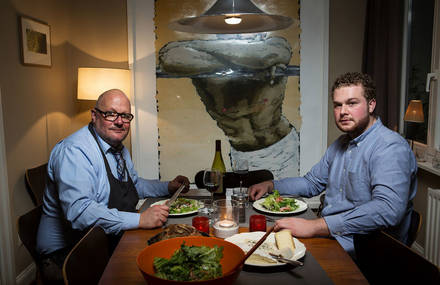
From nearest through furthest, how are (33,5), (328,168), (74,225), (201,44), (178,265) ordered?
(178,265) → (74,225) → (328,168) → (33,5) → (201,44)

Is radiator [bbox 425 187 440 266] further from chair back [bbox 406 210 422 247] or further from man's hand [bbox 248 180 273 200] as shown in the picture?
man's hand [bbox 248 180 273 200]

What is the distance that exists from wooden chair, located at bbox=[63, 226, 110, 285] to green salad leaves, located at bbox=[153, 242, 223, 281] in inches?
11.0

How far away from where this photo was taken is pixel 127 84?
11.1ft

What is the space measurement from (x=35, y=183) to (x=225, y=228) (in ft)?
6.25

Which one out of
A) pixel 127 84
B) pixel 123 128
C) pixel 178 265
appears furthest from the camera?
pixel 127 84

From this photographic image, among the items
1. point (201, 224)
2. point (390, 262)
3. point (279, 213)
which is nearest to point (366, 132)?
point (279, 213)

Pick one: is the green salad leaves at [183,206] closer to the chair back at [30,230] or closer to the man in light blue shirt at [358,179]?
the man in light blue shirt at [358,179]

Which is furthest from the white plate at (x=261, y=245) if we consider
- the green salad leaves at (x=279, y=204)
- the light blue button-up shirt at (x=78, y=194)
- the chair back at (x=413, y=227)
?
the chair back at (x=413, y=227)

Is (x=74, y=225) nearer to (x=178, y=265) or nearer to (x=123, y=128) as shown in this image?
(x=123, y=128)

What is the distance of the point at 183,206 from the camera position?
1.90 meters

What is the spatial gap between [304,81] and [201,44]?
1090 millimetres

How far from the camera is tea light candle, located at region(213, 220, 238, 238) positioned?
1.53 m

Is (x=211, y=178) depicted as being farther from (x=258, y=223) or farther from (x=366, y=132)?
(x=366, y=132)

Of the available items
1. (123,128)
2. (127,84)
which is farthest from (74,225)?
Answer: (127,84)
